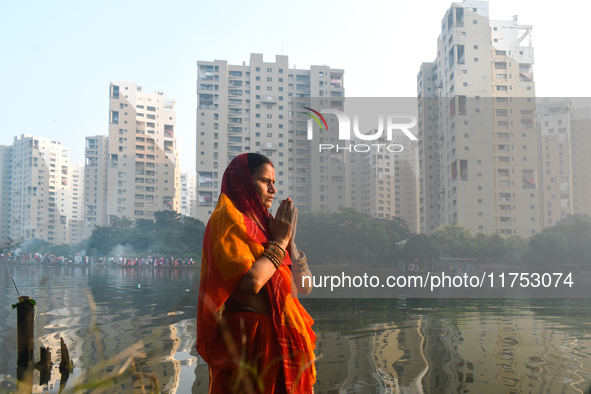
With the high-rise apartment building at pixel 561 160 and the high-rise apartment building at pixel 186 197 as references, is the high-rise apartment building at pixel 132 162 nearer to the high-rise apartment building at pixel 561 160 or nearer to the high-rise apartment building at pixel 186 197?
the high-rise apartment building at pixel 186 197

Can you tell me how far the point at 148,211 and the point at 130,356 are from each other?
66116mm

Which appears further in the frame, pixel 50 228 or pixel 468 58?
pixel 50 228

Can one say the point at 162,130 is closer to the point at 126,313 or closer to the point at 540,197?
the point at 540,197

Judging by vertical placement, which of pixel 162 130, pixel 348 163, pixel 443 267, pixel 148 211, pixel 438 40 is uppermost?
pixel 438 40

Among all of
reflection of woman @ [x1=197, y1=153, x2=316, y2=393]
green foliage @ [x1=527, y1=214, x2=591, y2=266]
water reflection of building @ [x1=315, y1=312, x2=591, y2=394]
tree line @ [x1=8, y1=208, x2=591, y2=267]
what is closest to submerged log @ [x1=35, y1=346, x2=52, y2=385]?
water reflection of building @ [x1=315, y1=312, x2=591, y2=394]

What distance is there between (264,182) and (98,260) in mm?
50628

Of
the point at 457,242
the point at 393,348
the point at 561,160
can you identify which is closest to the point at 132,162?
the point at 457,242

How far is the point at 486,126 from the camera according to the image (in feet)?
142

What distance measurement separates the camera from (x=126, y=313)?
13312 mm

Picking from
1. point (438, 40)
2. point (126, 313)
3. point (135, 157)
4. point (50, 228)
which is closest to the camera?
point (126, 313)

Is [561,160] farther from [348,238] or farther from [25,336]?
[25,336]

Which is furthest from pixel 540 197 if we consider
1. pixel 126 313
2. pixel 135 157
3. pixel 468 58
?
pixel 135 157

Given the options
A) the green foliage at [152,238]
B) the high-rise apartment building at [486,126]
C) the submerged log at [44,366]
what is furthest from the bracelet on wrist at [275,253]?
the green foliage at [152,238]

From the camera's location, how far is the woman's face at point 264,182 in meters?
1.49
